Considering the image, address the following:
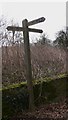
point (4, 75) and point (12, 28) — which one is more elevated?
point (12, 28)

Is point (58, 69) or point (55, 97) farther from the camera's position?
point (58, 69)

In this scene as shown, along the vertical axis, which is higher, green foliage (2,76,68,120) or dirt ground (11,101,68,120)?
green foliage (2,76,68,120)

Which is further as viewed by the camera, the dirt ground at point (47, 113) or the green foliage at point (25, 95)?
the green foliage at point (25, 95)

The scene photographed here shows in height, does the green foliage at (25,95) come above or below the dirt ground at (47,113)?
above

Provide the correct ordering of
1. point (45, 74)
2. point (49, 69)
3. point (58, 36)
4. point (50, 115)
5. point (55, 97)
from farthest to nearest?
point (58, 36) < point (49, 69) < point (45, 74) < point (55, 97) < point (50, 115)

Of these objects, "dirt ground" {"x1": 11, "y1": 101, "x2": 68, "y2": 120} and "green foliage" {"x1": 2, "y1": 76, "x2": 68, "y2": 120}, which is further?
"green foliage" {"x1": 2, "y1": 76, "x2": 68, "y2": 120}

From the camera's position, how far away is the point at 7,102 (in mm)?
6570

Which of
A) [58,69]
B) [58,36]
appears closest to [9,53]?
[58,69]

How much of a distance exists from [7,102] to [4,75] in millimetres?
3278

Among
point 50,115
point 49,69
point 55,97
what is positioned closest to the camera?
point 50,115

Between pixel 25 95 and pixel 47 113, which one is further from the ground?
pixel 25 95

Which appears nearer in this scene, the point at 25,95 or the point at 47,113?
the point at 47,113

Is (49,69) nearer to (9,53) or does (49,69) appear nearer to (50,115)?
(9,53)

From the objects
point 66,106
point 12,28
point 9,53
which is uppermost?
point 12,28
